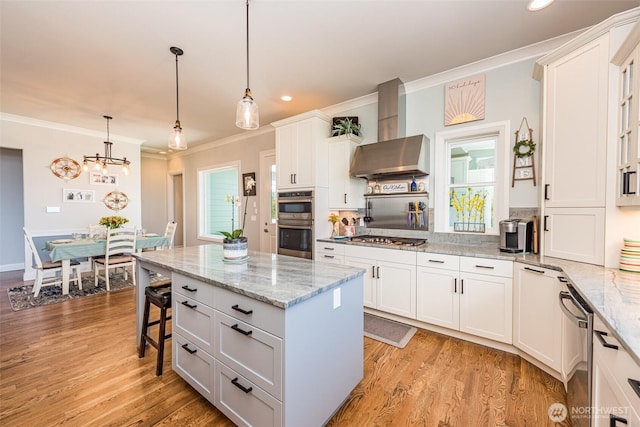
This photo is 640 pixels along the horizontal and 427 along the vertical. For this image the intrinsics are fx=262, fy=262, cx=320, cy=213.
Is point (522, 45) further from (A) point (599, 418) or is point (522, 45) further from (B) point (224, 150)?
(B) point (224, 150)

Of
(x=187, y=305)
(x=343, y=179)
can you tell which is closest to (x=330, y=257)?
(x=343, y=179)

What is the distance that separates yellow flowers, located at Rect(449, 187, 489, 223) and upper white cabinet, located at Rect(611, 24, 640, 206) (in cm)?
124

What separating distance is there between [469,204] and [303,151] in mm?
2205

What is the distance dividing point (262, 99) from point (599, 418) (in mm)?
4171

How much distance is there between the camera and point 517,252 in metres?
2.39

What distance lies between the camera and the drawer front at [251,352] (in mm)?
1270

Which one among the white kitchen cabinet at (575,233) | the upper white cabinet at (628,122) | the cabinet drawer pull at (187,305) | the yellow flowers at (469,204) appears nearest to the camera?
the upper white cabinet at (628,122)

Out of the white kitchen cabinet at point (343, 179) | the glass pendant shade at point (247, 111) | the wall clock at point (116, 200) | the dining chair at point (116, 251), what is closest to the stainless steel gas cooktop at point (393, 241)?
the white kitchen cabinet at point (343, 179)

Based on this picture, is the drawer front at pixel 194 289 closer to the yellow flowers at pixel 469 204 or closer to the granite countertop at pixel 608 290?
the granite countertop at pixel 608 290

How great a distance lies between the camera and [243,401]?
1.45 meters

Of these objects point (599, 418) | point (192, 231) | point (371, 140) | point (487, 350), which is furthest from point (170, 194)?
point (599, 418)

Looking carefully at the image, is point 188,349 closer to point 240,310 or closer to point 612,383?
point 240,310

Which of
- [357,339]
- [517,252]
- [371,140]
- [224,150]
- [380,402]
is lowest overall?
[380,402]

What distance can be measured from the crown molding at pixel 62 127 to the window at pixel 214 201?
61.8 inches
